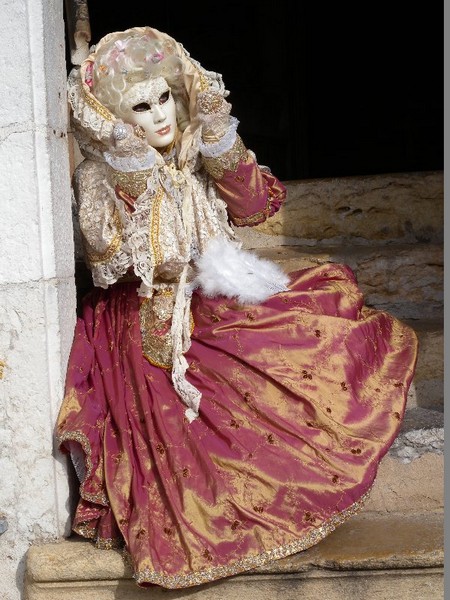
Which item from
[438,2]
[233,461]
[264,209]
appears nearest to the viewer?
[233,461]

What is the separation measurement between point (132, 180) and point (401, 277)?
4.94ft

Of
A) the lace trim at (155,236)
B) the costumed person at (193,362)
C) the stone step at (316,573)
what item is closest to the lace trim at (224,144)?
the costumed person at (193,362)

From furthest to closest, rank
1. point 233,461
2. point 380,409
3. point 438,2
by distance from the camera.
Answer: point 438,2, point 380,409, point 233,461

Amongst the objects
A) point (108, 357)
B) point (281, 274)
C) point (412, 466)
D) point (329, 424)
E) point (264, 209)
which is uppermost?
point (264, 209)

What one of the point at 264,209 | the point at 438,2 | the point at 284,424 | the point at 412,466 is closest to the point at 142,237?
the point at 264,209

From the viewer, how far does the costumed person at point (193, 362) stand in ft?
8.44

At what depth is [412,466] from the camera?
2895mm

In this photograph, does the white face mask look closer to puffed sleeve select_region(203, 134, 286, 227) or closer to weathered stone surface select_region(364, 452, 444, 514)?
puffed sleeve select_region(203, 134, 286, 227)

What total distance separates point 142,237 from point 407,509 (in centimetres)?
124

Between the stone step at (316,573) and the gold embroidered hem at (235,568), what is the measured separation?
3 centimetres

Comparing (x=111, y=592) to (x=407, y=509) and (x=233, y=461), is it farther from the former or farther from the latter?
(x=407, y=509)

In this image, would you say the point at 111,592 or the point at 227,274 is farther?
the point at 227,274

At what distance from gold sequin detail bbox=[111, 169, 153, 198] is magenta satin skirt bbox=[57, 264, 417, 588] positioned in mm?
373

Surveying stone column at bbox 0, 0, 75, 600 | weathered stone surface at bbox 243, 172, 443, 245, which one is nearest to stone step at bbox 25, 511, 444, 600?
stone column at bbox 0, 0, 75, 600
